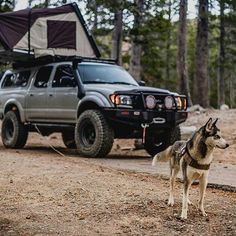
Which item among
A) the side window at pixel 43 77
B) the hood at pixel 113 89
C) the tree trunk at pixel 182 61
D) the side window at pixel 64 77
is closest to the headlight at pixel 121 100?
the hood at pixel 113 89

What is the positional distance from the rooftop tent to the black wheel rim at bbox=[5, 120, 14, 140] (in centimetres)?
177

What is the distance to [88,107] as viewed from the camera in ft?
37.3

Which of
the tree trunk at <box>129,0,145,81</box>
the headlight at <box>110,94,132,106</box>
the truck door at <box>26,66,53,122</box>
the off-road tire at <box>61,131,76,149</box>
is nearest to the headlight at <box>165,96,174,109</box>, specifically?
the headlight at <box>110,94,132,106</box>

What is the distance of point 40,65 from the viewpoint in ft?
43.4

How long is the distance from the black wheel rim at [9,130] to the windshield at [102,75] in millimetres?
3006

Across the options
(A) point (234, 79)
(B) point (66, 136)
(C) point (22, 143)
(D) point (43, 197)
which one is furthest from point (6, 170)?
(A) point (234, 79)

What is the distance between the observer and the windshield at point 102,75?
11781mm

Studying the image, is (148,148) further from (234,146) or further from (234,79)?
(234,79)

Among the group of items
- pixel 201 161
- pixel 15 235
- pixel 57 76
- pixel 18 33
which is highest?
pixel 18 33

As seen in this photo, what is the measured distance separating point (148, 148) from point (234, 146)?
7.46ft

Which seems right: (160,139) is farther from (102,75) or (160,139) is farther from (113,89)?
(102,75)

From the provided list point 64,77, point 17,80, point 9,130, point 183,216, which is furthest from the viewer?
point 17,80

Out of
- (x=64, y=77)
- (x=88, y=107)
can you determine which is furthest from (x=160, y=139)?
(x=64, y=77)

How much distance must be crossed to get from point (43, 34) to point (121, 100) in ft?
12.5
